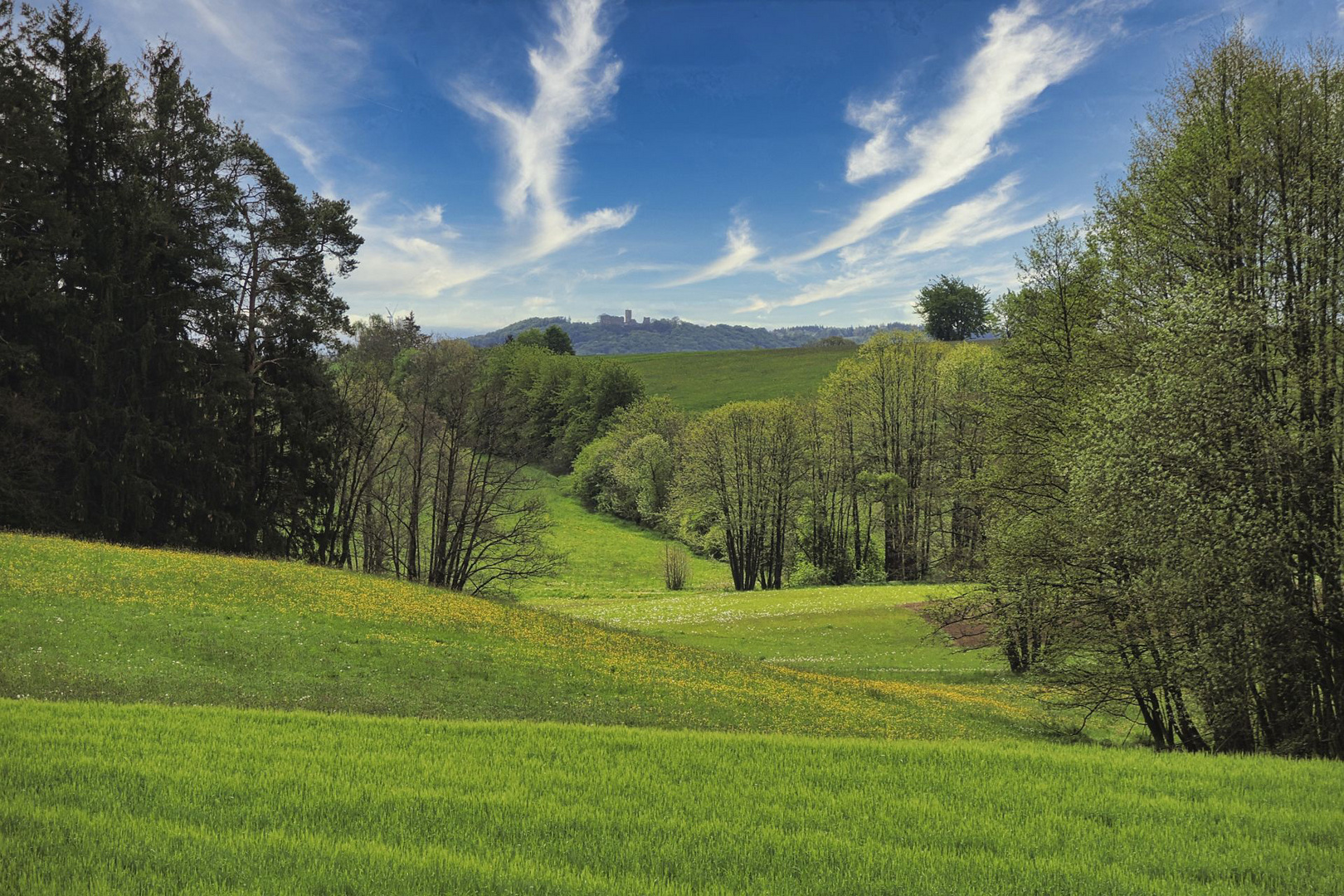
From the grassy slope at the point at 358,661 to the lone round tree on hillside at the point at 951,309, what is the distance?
9688 cm

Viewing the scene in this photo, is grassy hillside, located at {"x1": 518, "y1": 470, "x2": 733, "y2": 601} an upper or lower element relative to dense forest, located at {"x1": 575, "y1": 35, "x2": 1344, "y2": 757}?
lower

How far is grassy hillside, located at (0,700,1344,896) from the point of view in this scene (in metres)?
5.86

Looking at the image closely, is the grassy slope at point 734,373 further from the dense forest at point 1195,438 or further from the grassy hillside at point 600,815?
the grassy hillside at point 600,815

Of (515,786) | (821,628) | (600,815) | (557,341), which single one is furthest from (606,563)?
(557,341)

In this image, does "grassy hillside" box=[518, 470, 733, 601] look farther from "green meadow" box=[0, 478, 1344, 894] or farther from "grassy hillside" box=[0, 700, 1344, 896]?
"grassy hillside" box=[0, 700, 1344, 896]

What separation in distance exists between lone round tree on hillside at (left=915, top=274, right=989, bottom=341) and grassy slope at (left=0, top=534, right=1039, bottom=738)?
3814 inches

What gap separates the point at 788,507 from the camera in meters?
61.4

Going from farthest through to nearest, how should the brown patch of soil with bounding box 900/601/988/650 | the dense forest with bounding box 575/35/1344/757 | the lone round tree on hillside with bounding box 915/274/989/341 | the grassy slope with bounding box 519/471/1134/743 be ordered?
the lone round tree on hillside with bounding box 915/274/989/341
the brown patch of soil with bounding box 900/601/988/650
the grassy slope with bounding box 519/471/1134/743
the dense forest with bounding box 575/35/1344/757

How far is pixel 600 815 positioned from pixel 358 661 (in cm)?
1313

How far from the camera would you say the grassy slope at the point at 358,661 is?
49.4 ft

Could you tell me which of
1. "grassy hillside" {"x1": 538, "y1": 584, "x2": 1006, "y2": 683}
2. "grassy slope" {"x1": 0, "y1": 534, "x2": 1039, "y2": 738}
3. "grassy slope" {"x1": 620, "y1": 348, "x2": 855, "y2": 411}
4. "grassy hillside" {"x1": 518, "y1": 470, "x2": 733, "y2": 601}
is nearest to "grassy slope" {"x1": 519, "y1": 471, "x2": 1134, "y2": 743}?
"grassy hillside" {"x1": 538, "y1": 584, "x2": 1006, "y2": 683}

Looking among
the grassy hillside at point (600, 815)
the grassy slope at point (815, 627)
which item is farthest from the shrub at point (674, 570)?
the grassy hillside at point (600, 815)

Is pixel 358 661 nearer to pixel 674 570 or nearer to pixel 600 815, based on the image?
pixel 600 815

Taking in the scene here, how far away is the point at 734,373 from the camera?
13800 cm
